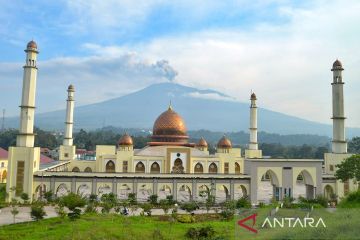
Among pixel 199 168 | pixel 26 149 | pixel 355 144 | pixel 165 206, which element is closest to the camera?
pixel 165 206

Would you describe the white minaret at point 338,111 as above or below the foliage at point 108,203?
above

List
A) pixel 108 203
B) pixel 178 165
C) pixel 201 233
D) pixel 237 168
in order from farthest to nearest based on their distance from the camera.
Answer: pixel 237 168 → pixel 178 165 → pixel 108 203 → pixel 201 233

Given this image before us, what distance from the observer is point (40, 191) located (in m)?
32.3

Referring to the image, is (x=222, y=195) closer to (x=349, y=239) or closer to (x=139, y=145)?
(x=349, y=239)

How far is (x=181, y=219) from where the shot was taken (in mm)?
22844

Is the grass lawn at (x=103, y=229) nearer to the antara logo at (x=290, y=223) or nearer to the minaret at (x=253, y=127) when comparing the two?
the antara logo at (x=290, y=223)

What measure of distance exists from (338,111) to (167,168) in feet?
56.7

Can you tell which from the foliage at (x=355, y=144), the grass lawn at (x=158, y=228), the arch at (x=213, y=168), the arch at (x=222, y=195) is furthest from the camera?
the foliage at (x=355, y=144)

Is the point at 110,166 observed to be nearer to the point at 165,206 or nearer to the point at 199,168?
the point at 199,168

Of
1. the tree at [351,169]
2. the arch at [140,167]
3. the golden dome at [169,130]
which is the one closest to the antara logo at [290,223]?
the tree at [351,169]

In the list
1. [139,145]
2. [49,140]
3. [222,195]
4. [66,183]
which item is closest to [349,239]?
[66,183]

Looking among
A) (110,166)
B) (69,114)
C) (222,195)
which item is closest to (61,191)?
(110,166)

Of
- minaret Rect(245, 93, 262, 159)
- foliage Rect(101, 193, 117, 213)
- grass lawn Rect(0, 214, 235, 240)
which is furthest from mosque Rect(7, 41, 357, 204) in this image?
grass lawn Rect(0, 214, 235, 240)

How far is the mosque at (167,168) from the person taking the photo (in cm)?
3158
